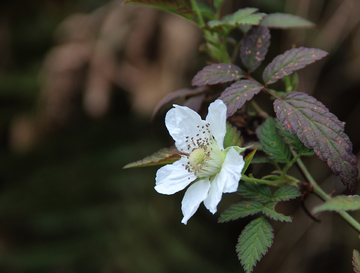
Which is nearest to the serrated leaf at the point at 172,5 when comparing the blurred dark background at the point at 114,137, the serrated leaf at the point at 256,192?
the serrated leaf at the point at 256,192

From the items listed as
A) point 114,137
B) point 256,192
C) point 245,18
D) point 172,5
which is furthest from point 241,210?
point 114,137

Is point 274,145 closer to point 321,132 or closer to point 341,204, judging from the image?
point 321,132

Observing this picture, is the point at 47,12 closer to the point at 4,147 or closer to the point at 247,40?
the point at 4,147

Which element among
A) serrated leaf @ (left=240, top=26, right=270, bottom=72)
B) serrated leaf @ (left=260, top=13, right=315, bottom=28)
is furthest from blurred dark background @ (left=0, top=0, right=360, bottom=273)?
serrated leaf @ (left=240, top=26, right=270, bottom=72)

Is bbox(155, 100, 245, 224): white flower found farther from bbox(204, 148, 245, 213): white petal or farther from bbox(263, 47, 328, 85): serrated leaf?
bbox(263, 47, 328, 85): serrated leaf

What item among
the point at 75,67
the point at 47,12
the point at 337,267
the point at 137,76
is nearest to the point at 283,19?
the point at 137,76
